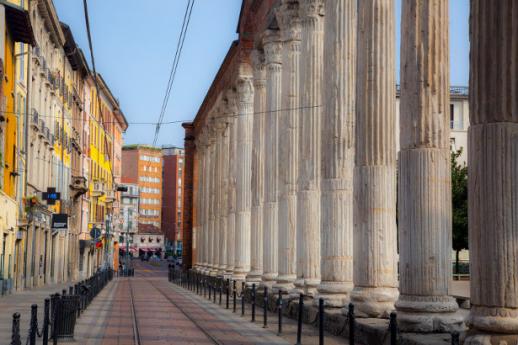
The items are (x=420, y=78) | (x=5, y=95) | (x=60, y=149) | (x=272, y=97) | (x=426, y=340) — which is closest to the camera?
(x=426, y=340)

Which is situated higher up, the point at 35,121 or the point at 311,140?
the point at 35,121

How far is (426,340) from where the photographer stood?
14445 millimetres

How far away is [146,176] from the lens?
187m

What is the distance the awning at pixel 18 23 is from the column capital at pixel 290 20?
11.2m

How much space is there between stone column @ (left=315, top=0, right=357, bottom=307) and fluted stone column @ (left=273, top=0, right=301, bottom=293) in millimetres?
6298

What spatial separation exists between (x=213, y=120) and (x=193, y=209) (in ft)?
61.7

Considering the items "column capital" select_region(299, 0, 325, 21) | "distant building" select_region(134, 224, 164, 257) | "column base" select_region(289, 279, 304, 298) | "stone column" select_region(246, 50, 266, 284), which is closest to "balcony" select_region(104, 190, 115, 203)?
"stone column" select_region(246, 50, 266, 284)

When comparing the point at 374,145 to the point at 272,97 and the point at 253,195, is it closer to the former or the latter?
the point at 272,97

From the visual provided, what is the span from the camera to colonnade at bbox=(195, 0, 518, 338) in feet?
37.0

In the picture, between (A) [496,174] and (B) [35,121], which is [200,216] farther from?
(A) [496,174]

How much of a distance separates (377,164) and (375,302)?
2.68 metres

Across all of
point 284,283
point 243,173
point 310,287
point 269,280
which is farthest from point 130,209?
point 310,287

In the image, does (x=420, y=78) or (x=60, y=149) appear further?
(x=60, y=149)

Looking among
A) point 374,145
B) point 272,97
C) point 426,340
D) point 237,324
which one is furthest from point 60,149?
point 426,340
